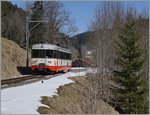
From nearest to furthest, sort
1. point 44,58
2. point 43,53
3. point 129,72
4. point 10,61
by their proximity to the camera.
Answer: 1. point 129,72
2. point 44,58
3. point 43,53
4. point 10,61

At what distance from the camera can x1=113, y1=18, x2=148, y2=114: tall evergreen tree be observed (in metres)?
32.1

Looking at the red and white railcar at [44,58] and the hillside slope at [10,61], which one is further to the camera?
the hillside slope at [10,61]

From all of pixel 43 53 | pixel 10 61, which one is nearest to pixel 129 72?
pixel 43 53

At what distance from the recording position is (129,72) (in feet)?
111

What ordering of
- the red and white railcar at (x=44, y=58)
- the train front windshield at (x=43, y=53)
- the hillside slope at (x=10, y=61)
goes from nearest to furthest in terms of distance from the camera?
the red and white railcar at (x=44, y=58), the train front windshield at (x=43, y=53), the hillside slope at (x=10, y=61)

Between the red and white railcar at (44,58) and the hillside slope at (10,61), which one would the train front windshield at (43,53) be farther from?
the hillside slope at (10,61)

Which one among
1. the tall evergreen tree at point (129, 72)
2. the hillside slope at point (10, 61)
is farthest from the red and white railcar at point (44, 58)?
the tall evergreen tree at point (129, 72)

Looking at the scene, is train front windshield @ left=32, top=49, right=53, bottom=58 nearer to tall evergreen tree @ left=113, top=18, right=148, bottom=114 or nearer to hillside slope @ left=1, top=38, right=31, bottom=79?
hillside slope @ left=1, top=38, right=31, bottom=79

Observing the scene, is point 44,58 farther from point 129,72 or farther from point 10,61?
point 129,72

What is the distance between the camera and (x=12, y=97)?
61.8 ft

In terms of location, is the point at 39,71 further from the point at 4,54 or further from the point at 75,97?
the point at 75,97

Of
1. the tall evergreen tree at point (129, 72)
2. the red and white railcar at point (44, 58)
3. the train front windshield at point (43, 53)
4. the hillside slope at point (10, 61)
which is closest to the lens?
the tall evergreen tree at point (129, 72)

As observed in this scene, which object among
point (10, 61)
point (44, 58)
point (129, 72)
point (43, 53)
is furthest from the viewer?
point (10, 61)

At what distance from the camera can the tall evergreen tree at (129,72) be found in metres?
32.1
